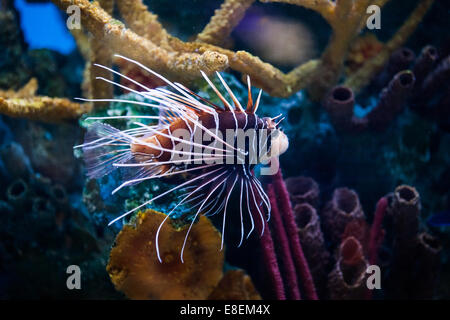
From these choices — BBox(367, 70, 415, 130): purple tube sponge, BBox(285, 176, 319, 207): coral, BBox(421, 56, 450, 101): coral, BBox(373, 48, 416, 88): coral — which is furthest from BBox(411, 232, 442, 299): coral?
BBox(373, 48, 416, 88): coral

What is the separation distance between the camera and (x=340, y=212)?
2.66 meters

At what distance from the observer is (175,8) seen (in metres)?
2.93

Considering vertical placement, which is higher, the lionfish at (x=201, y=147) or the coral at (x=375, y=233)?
the lionfish at (x=201, y=147)

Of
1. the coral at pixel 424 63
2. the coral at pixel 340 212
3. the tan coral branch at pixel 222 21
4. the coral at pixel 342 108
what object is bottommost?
the coral at pixel 340 212

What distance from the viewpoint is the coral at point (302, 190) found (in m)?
2.69

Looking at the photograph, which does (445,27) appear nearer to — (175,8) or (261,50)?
(261,50)

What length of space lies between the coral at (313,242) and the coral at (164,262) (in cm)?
74

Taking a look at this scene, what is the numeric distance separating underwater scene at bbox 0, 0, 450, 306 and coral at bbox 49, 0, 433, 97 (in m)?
0.01

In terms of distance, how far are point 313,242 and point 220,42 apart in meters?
1.78

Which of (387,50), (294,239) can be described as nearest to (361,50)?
(387,50)

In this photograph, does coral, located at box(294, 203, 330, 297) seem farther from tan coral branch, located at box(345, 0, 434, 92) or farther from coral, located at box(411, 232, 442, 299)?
tan coral branch, located at box(345, 0, 434, 92)

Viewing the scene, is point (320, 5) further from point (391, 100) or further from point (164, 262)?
point (164, 262)

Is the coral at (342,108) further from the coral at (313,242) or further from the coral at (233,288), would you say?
the coral at (233,288)

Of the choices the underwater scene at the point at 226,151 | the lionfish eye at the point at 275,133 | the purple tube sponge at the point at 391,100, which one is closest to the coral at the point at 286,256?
the underwater scene at the point at 226,151
